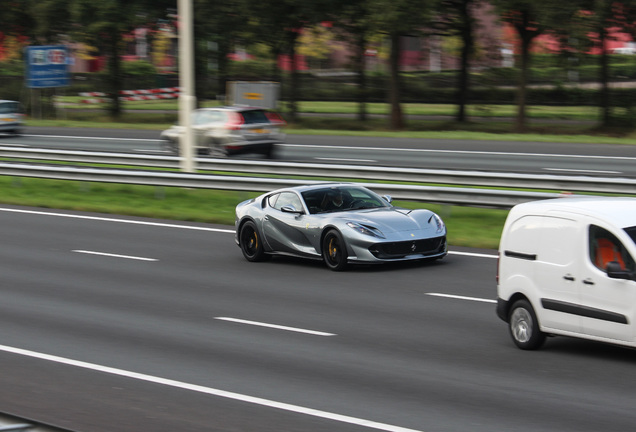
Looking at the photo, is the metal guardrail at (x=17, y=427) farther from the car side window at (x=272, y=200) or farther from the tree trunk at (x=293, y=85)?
the tree trunk at (x=293, y=85)

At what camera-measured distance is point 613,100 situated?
45375mm

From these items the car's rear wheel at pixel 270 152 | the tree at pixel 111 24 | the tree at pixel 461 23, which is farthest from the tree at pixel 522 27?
the tree at pixel 111 24

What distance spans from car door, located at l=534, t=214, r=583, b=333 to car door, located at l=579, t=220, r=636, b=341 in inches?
4.2

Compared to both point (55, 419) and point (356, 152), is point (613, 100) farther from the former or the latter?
Result: point (55, 419)

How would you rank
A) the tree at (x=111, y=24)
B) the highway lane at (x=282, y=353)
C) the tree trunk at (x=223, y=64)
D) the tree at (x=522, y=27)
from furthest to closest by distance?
the tree trunk at (x=223, y=64) < the tree at (x=111, y=24) < the tree at (x=522, y=27) < the highway lane at (x=282, y=353)

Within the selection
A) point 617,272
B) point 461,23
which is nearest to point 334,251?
point 617,272

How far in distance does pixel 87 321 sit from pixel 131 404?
12.0 ft

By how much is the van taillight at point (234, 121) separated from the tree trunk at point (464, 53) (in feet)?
56.3

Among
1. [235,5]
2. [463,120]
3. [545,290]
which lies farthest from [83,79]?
[545,290]

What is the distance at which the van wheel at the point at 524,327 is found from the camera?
898 centimetres

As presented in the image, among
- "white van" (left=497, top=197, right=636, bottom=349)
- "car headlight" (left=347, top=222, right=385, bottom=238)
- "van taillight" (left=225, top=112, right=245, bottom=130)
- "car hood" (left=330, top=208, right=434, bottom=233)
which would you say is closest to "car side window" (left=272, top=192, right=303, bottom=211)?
"car hood" (left=330, top=208, right=434, bottom=233)

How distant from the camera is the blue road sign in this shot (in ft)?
164

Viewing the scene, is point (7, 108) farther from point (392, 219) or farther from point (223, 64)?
point (392, 219)

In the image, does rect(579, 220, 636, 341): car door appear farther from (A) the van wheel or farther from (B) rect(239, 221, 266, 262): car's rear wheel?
(B) rect(239, 221, 266, 262): car's rear wheel
